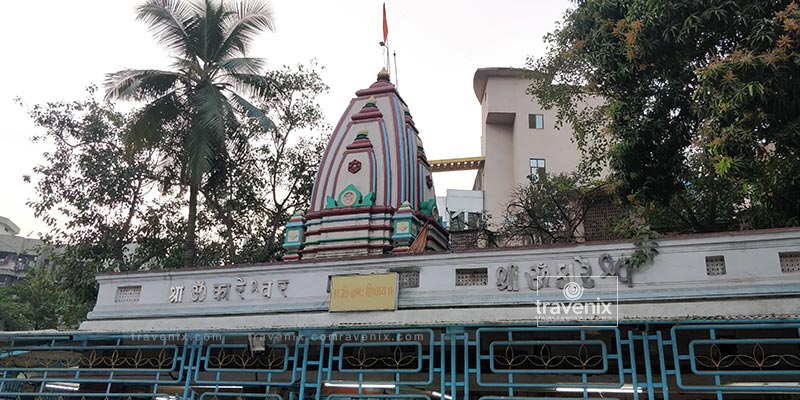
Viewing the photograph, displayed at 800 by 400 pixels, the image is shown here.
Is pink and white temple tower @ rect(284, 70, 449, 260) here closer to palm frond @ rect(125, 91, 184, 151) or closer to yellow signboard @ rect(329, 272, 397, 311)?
yellow signboard @ rect(329, 272, 397, 311)

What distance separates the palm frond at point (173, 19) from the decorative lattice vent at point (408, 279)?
365 inches

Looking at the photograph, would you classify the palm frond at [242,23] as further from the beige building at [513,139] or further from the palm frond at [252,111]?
the beige building at [513,139]

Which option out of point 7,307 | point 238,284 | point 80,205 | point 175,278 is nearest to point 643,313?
point 238,284

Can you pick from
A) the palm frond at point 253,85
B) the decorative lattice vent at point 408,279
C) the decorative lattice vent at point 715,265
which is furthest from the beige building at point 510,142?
the decorative lattice vent at point 715,265

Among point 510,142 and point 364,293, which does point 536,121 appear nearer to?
point 510,142

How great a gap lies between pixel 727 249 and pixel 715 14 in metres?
3.65

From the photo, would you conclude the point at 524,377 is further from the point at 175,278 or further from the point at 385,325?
the point at 175,278

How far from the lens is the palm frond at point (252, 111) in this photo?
14.7 metres

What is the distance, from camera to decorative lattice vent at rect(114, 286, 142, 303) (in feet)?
35.9

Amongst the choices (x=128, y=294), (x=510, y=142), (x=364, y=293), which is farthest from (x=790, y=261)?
(x=510, y=142)

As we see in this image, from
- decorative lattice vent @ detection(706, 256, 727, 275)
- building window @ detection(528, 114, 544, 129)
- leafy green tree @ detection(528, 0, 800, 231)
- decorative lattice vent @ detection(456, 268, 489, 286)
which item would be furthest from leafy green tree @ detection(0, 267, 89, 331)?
decorative lattice vent @ detection(706, 256, 727, 275)

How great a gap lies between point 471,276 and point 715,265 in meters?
3.28

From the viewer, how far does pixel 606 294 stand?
8.31 metres

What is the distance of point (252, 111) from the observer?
49.1 feet
